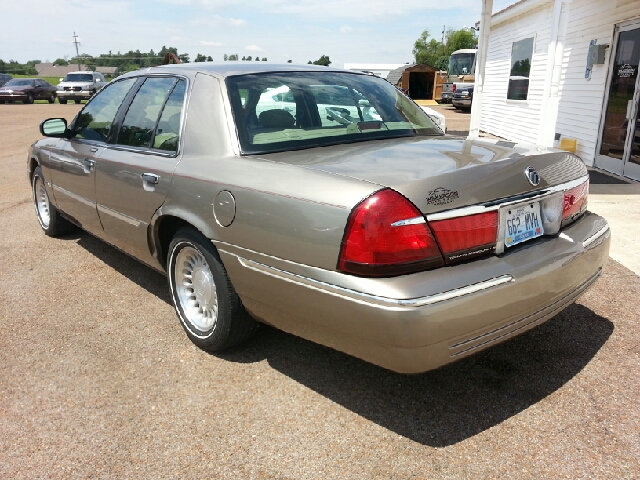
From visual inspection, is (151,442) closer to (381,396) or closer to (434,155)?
(381,396)

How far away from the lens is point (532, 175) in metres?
2.58

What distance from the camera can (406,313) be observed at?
2.09 metres

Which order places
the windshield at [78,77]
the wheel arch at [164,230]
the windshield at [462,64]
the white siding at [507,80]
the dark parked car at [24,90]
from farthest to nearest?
the windshield at [462,64] → the windshield at [78,77] → the dark parked car at [24,90] → the white siding at [507,80] → the wheel arch at [164,230]

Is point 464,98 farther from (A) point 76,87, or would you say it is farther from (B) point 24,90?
(B) point 24,90

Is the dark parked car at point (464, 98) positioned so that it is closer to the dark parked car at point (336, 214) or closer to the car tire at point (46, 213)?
the car tire at point (46, 213)

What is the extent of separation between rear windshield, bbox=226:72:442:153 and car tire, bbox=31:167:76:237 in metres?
3.02

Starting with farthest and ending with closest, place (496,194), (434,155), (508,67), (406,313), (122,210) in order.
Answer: (508,67) < (122,210) < (434,155) < (496,194) < (406,313)

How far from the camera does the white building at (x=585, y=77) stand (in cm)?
852

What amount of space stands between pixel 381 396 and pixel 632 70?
8.00 metres

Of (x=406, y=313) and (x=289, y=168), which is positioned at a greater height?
(x=289, y=168)

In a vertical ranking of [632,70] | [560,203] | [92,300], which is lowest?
[92,300]

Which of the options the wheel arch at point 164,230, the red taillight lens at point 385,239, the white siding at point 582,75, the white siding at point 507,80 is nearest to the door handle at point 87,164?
the wheel arch at point 164,230

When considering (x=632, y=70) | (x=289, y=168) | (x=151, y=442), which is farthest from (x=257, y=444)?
Answer: (x=632, y=70)

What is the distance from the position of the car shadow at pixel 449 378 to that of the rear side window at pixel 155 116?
131 centimetres
